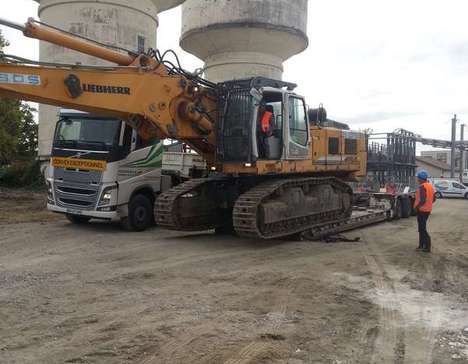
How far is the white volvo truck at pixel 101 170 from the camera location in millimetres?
11125

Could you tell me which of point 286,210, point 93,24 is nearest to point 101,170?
point 286,210

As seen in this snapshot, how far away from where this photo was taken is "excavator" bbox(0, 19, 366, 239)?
812 cm

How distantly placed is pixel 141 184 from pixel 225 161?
8.75 ft

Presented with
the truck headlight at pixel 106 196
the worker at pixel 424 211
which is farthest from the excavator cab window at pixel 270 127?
the truck headlight at pixel 106 196

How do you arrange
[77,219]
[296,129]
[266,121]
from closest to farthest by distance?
[266,121] → [296,129] → [77,219]

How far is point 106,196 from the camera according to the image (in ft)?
36.4

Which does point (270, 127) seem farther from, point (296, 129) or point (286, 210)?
point (286, 210)

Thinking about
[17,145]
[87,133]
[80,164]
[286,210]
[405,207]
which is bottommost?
[405,207]

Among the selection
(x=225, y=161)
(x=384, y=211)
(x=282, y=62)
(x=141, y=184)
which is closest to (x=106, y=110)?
(x=225, y=161)

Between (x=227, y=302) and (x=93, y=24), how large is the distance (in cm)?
1453

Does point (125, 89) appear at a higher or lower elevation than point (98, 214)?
higher

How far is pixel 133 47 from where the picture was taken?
18953 mm

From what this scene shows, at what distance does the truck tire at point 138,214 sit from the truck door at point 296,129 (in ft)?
12.4

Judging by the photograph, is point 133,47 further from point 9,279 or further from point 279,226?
point 9,279
